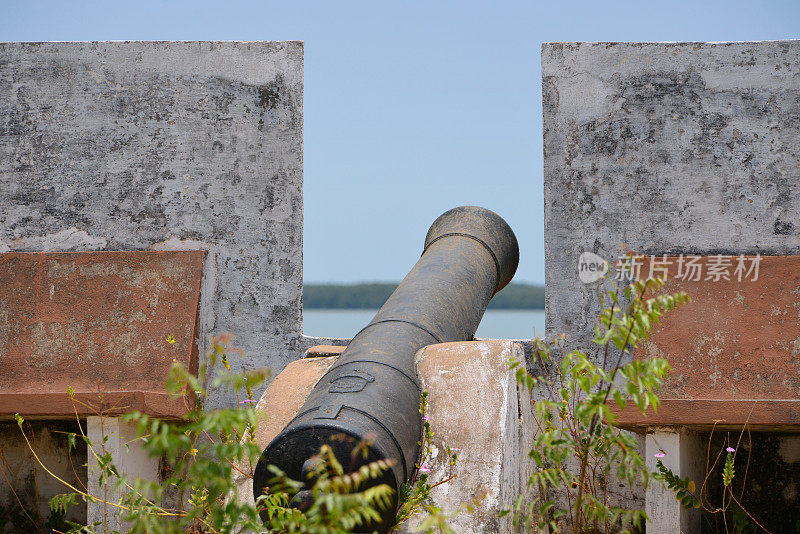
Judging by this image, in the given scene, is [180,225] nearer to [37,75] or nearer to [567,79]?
[37,75]

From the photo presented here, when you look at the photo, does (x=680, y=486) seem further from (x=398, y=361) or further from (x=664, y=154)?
(x=664, y=154)

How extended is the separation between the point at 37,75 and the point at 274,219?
184 centimetres

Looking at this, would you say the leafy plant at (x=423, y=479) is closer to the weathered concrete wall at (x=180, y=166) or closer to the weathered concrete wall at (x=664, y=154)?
the weathered concrete wall at (x=664, y=154)

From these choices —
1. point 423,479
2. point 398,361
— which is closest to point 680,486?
point 423,479

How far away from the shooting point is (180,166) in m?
5.54

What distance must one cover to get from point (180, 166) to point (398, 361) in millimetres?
2975

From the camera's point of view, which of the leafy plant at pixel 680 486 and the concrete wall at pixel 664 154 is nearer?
the leafy plant at pixel 680 486

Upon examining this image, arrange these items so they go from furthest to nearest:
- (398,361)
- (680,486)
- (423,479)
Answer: (680,486) < (398,361) < (423,479)

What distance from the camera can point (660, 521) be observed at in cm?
394

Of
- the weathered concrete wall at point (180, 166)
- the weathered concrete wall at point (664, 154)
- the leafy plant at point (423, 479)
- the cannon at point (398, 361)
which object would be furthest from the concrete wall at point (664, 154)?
the leafy plant at point (423, 479)

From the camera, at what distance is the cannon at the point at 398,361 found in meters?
2.54

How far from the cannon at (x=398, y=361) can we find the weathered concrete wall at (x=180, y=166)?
1231 mm

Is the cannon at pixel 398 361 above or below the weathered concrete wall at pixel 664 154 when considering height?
below

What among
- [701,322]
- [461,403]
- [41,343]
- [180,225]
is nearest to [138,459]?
[41,343]
